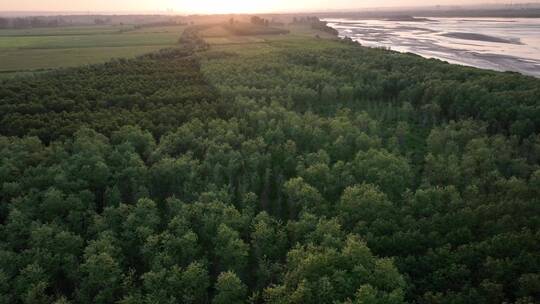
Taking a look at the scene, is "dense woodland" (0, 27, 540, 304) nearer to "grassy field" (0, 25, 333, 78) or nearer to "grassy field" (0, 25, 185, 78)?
"grassy field" (0, 25, 333, 78)

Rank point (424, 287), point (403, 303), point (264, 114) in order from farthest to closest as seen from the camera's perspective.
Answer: point (264, 114) → point (424, 287) → point (403, 303)

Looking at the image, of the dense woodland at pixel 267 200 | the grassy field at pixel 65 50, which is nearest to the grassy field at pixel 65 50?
the grassy field at pixel 65 50

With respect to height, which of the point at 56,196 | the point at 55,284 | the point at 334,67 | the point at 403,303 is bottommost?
the point at 55,284

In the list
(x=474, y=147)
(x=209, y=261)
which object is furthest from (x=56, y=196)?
(x=474, y=147)

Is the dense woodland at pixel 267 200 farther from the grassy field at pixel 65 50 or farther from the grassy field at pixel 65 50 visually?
the grassy field at pixel 65 50

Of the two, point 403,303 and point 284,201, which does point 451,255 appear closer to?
point 403,303

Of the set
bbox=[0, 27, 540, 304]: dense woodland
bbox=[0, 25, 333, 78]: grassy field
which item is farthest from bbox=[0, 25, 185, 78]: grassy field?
bbox=[0, 27, 540, 304]: dense woodland

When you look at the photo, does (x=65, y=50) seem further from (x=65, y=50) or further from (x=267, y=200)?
(x=267, y=200)

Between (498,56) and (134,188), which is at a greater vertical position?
(498,56)

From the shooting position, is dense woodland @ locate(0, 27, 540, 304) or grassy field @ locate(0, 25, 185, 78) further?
grassy field @ locate(0, 25, 185, 78)
